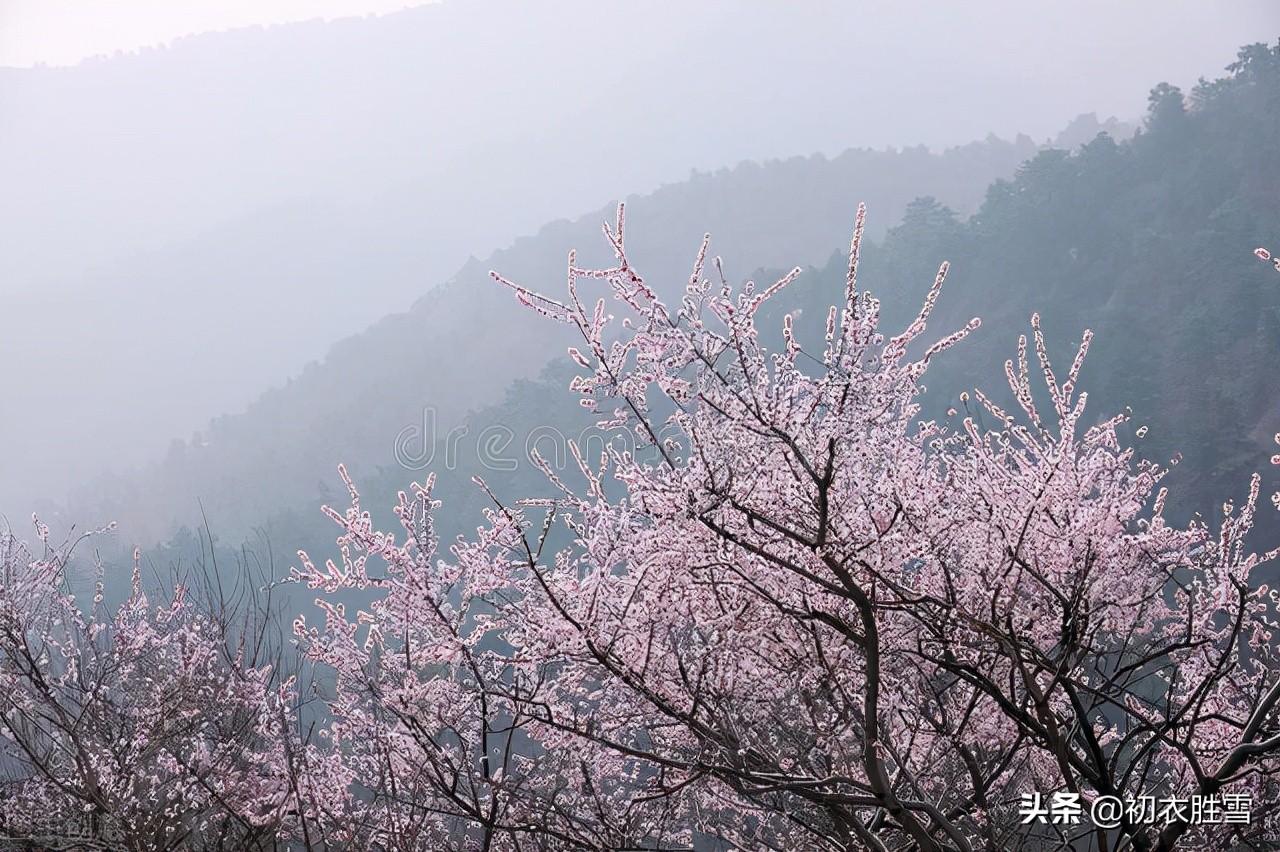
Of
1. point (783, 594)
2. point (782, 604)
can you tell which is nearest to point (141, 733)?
point (783, 594)

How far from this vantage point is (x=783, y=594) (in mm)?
2932

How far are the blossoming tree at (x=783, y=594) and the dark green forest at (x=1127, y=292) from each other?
17959mm

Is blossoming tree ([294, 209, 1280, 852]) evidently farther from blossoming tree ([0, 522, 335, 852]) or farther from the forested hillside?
the forested hillside

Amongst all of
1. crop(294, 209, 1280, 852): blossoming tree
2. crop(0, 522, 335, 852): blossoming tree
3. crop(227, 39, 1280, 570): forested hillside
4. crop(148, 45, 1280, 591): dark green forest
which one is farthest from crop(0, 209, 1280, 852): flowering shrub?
crop(148, 45, 1280, 591): dark green forest

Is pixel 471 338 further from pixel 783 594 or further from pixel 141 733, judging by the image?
pixel 783 594

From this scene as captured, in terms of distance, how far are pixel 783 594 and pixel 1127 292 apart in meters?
28.1

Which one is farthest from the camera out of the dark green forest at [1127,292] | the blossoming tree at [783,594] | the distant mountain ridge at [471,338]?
the distant mountain ridge at [471,338]

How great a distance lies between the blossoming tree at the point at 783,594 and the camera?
2.56 m

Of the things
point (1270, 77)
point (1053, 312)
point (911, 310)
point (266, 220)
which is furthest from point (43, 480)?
point (1270, 77)

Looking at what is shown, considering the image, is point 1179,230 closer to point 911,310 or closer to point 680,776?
point 911,310

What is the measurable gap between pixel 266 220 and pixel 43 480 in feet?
151

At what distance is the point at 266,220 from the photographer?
111375 mm

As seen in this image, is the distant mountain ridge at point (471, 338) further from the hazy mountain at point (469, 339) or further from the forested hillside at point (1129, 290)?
the forested hillside at point (1129, 290)

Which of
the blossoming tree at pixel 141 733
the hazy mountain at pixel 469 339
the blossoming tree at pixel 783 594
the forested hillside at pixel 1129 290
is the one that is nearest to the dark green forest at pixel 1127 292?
the forested hillside at pixel 1129 290
